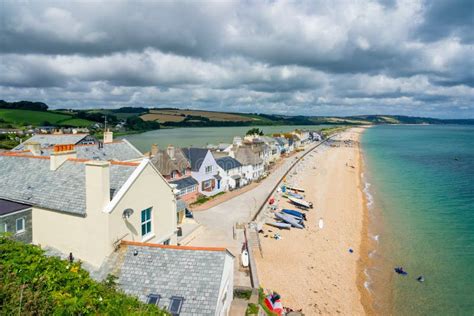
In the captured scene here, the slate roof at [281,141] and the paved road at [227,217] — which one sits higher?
the slate roof at [281,141]

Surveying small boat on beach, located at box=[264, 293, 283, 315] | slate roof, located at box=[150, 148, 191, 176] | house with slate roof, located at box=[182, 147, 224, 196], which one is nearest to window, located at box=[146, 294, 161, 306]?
small boat on beach, located at box=[264, 293, 283, 315]

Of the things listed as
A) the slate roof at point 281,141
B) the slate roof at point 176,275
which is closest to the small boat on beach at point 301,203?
the slate roof at point 176,275

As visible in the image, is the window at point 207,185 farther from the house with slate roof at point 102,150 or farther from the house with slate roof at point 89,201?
the house with slate roof at point 89,201

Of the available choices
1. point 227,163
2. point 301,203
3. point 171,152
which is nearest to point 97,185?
point 171,152

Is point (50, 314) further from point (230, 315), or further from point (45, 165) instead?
point (45, 165)

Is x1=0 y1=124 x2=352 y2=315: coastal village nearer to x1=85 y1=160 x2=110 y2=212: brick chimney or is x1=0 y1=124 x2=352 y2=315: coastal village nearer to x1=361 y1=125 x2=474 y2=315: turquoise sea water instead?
x1=85 y1=160 x2=110 y2=212: brick chimney

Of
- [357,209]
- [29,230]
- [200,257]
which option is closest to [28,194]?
[29,230]

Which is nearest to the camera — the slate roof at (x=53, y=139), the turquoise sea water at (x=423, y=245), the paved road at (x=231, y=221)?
the turquoise sea water at (x=423, y=245)
